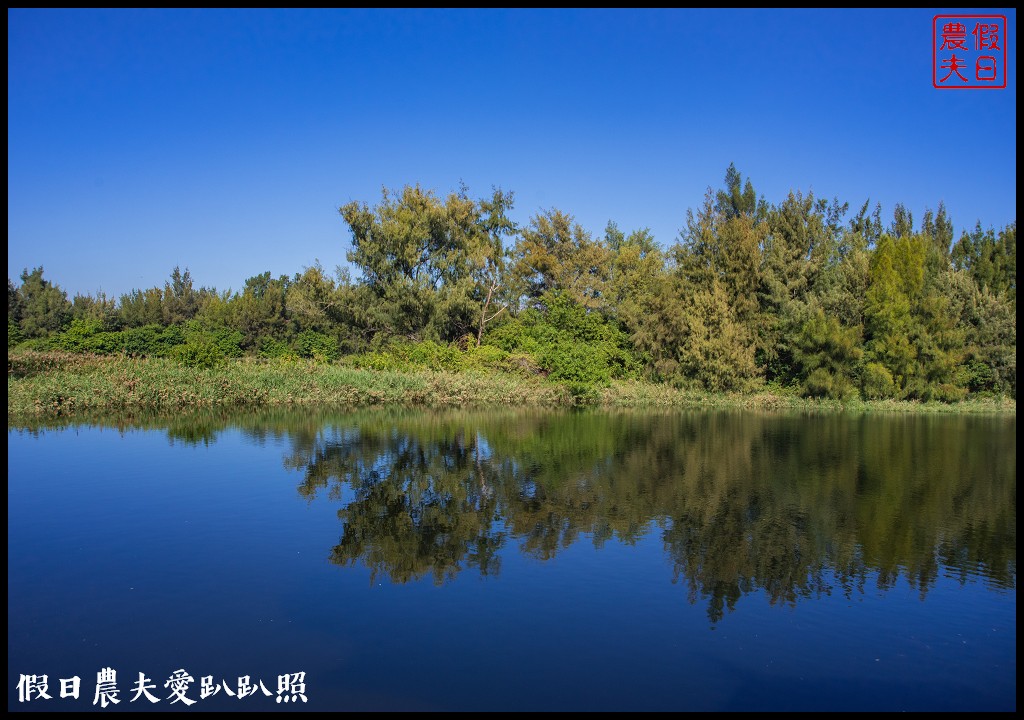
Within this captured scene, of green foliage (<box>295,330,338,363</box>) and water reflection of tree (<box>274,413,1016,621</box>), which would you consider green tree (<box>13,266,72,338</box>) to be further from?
water reflection of tree (<box>274,413,1016,621</box>)

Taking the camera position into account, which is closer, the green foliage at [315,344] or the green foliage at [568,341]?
the green foliage at [568,341]

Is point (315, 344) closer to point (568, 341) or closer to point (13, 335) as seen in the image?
point (568, 341)

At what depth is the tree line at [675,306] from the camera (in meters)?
29.6

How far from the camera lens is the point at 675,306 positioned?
31.5 meters

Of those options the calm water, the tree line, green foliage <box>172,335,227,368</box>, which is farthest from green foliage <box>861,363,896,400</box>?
green foliage <box>172,335,227,368</box>

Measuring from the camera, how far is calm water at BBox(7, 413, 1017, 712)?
5.34 meters

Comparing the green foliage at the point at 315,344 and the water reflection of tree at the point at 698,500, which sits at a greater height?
the green foliage at the point at 315,344

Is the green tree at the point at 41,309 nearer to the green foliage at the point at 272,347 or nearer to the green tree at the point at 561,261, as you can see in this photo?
the green foliage at the point at 272,347

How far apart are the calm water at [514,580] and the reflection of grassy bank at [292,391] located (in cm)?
705

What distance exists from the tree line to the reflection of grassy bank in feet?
3.64

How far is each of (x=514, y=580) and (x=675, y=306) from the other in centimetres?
2539

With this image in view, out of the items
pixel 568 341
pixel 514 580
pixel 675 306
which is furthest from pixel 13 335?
pixel 514 580

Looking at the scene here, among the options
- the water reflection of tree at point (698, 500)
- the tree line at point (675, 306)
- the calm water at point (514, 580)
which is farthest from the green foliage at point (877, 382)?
the calm water at point (514, 580)

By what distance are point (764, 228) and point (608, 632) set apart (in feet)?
96.4
